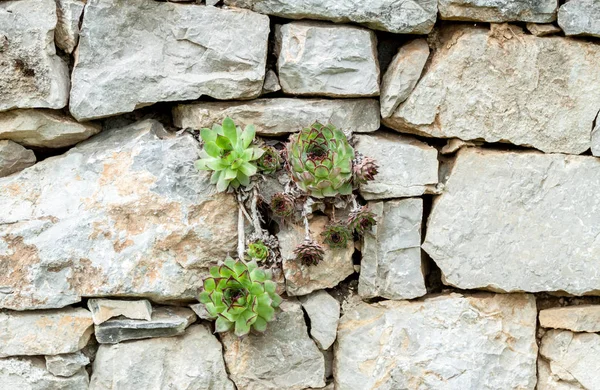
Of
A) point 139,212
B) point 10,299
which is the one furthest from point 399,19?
point 10,299

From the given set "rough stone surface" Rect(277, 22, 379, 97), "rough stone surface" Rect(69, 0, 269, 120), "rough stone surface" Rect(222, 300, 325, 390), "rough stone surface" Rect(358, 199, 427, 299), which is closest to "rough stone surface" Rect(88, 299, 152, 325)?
"rough stone surface" Rect(222, 300, 325, 390)

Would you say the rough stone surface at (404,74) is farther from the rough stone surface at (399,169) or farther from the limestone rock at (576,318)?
the limestone rock at (576,318)

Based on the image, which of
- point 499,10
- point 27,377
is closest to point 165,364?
point 27,377

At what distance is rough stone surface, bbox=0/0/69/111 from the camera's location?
79.6 inches

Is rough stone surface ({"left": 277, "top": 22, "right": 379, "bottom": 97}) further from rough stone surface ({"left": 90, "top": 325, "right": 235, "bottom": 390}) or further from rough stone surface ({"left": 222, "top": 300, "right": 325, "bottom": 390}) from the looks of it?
rough stone surface ({"left": 90, "top": 325, "right": 235, "bottom": 390})

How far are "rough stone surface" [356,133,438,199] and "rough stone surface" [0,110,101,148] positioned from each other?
942 millimetres

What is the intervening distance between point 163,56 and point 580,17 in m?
1.36

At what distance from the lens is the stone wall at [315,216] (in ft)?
6.93

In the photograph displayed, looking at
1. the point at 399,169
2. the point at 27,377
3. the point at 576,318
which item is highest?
the point at 399,169

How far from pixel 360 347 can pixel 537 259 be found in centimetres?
68

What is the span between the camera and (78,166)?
7.17ft

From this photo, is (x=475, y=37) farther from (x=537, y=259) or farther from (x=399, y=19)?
(x=537, y=259)

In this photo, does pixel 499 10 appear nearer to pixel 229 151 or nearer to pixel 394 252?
pixel 394 252

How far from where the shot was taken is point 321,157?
2113 mm
